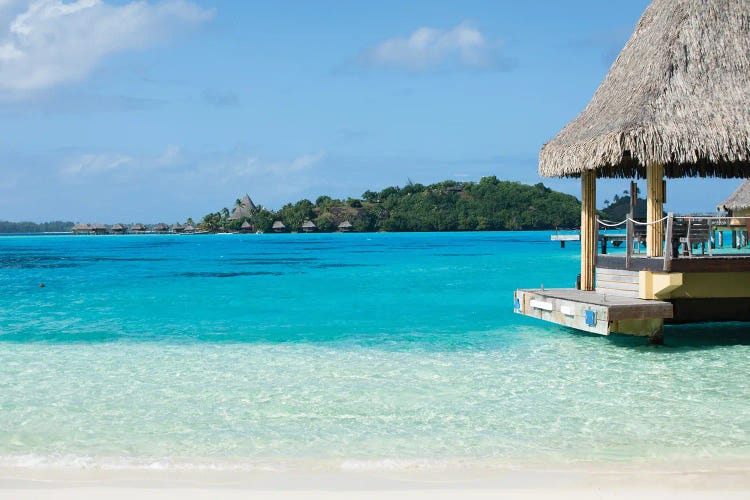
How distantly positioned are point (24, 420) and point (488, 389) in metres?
4.55

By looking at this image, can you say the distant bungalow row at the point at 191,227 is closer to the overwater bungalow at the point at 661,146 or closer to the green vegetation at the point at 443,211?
the green vegetation at the point at 443,211

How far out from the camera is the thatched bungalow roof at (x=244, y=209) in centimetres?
15738

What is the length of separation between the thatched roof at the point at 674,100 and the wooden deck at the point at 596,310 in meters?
1.74

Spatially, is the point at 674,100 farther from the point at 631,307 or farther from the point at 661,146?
the point at 631,307

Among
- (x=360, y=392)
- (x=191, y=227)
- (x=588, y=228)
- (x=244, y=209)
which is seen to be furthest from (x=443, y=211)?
(x=360, y=392)

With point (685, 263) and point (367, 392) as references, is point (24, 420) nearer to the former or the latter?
point (367, 392)

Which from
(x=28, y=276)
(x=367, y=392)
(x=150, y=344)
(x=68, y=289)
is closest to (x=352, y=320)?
(x=150, y=344)

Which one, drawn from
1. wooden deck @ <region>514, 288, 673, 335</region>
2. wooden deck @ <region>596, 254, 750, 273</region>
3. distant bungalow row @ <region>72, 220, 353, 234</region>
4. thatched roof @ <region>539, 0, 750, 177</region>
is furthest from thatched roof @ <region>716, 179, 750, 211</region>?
distant bungalow row @ <region>72, 220, 353, 234</region>

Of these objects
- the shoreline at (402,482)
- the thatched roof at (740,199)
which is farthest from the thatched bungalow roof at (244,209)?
the shoreline at (402,482)

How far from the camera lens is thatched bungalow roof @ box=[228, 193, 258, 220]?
516ft

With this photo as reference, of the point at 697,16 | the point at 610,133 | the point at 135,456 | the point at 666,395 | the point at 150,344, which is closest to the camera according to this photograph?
the point at 135,456

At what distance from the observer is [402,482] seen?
5.05 meters

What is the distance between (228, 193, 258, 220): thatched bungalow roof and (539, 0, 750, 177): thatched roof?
14929 centimetres

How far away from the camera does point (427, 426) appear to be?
6.50 m
